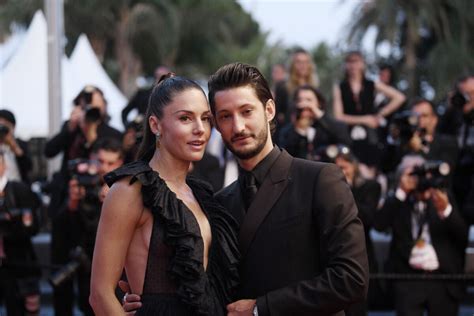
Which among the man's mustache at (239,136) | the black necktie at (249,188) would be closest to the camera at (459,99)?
the black necktie at (249,188)

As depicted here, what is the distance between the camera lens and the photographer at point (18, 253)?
23.1 feet

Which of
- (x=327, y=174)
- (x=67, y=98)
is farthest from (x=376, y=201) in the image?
(x=67, y=98)

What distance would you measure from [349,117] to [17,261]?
3326 mm

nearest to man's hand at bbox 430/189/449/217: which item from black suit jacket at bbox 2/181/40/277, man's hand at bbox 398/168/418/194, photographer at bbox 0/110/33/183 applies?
Answer: man's hand at bbox 398/168/418/194

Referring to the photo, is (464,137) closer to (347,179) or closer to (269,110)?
(347,179)

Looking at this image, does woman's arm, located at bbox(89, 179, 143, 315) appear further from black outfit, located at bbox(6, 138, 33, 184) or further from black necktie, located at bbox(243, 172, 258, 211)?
black outfit, located at bbox(6, 138, 33, 184)

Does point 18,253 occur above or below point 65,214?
below

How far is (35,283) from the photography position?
23.7 feet

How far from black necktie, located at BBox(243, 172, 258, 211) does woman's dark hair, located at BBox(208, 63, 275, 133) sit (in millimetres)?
268

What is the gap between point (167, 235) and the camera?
3359 millimetres

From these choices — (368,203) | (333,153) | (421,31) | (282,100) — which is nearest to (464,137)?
(368,203)

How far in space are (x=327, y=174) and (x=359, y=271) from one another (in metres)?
0.37

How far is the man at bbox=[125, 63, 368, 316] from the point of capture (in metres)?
3.35

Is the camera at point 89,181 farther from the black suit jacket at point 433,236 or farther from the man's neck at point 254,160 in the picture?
the man's neck at point 254,160
